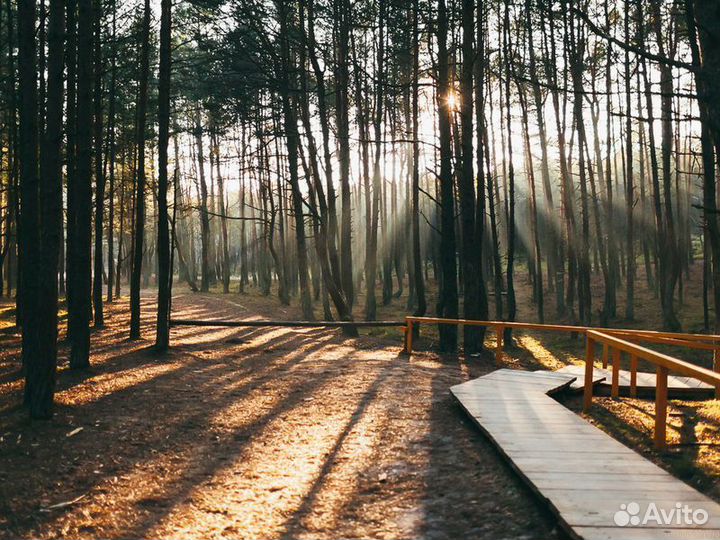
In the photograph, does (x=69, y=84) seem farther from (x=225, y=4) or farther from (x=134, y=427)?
(x=134, y=427)

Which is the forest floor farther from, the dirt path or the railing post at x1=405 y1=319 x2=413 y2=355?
the railing post at x1=405 y1=319 x2=413 y2=355

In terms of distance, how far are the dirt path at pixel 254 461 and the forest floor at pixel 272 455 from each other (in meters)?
0.02

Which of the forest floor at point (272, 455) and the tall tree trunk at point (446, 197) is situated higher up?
the tall tree trunk at point (446, 197)

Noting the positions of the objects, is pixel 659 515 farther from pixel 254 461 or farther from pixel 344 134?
pixel 344 134

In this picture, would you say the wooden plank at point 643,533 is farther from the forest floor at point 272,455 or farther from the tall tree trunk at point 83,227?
the tall tree trunk at point 83,227

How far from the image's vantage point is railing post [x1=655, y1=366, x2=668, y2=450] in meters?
6.06

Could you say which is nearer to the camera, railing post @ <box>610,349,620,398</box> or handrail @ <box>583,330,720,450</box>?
handrail @ <box>583,330,720,450</box>

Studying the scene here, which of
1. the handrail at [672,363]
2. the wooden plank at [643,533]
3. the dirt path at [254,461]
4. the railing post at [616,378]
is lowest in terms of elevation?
the dirt path at [254,461]

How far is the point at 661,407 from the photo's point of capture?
6.22 metres

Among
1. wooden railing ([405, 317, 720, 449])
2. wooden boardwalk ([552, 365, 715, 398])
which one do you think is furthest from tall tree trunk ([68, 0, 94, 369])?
wooden boardwalk ([552, 365, 715, 398])

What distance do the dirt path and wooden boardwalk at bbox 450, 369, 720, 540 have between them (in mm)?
215

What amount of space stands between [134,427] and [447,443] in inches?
149

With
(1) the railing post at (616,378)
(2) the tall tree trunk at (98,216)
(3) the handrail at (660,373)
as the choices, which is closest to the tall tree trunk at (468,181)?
(1) the railing post at (616,378)

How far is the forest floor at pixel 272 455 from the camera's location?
5.09m
